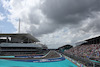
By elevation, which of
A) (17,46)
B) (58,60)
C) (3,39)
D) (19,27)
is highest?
(19,27)

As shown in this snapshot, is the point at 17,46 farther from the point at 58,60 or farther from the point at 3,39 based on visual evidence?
the point at 58,60

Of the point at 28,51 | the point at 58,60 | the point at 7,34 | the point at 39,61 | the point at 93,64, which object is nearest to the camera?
the point at 93,64

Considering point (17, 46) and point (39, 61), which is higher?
point (17, 46)

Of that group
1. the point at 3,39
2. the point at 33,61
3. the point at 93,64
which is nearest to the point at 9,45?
the point at 3,39

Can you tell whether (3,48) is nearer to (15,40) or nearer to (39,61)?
(15,40)

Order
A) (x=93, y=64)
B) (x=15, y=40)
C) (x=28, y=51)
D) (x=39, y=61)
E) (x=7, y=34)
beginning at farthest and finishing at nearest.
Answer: (x=15, y=40)
(x=28, y=51)
(x=7, y=34)
(x=39, y=61)
(x=93, y=64)

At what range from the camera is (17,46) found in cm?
6119

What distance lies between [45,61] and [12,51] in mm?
40892

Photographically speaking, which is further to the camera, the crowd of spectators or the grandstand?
the crowd of spectators

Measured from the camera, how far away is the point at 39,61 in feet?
94.1

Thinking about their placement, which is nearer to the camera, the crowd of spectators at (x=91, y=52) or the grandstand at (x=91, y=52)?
the grandstand at (x=91, y=52)

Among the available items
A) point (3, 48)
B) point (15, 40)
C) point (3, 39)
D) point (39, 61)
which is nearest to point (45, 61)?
point (39, 61)

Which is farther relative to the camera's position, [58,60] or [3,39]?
[3,39]

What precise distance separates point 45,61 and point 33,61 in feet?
11.6
